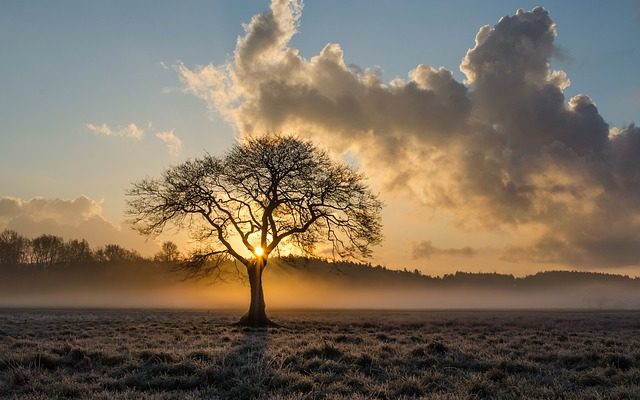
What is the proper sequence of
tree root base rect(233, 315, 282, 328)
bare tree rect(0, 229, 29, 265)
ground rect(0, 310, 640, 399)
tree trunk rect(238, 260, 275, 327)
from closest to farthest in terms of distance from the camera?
ground rect(0, 310, 640, 399) → tree root base rect(233, 315, 282, 328) → tree trunk rect(238, 260, 275, 327) → bare tree rect(0, 229, 29, 265)

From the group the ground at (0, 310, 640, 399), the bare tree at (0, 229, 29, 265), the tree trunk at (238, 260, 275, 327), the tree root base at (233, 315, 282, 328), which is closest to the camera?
the ground at (0, 310, 640, 399)

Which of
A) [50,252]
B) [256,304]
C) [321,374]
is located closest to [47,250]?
[50,252]

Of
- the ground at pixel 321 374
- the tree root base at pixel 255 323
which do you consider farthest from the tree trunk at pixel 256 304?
the ground at pixel 321 374

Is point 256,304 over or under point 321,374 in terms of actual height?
over

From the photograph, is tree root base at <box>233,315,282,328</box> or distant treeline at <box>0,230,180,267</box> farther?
distant treeline at <box>0,230,180,267</box>

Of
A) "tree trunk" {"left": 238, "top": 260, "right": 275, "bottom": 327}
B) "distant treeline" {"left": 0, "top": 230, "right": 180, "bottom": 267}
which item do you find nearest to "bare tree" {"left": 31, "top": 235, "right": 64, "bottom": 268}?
"distant treeline" {"left": 0, "top": 230, "right": 180, "bottom": 267}

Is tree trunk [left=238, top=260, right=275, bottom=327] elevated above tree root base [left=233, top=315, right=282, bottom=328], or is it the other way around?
tree trunk [left=238, top=260, right=275, bottom=327]

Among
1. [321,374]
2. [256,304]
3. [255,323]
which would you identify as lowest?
[255,323]

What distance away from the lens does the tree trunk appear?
3484 centimetres

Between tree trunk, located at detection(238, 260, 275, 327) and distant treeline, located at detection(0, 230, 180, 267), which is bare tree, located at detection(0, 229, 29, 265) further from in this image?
tree trunk, located at detection(238, 260, 275, 327)

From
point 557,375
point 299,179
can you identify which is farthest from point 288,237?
point 557,375

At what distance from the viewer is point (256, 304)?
35844 mm

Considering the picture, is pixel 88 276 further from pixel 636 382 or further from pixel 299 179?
pixel 636 382

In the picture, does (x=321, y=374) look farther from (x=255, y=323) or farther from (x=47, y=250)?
(x=47, y=250)
